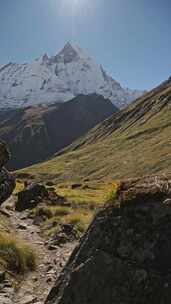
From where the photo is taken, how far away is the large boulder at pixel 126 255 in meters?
8.38

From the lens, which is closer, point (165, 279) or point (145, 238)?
point (165, 279)

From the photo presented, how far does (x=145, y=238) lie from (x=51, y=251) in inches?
491

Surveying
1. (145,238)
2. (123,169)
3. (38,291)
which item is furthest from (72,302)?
(123,169)

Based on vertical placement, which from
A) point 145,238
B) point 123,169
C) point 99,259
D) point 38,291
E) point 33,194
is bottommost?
point 123,169

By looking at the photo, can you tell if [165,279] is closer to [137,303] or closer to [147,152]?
[137,303]

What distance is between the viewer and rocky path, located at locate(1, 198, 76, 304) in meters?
13.6

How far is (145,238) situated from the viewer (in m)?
8.99

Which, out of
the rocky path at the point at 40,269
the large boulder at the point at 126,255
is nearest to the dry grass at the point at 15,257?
the rocky path at the point at 40,269

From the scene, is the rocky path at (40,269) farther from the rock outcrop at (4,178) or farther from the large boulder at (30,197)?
the large boulder at (30,197)

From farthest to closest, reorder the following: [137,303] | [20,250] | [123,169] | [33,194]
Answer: [123,169] → [33,194] → [20,250] → [137,303]

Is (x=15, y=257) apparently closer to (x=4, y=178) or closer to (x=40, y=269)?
(x=40, y=269)

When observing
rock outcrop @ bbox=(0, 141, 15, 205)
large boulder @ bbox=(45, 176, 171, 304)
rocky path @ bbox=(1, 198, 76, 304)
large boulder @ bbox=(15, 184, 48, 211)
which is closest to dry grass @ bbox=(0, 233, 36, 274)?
rocky path @ bbox=(1, 198, 76, 304)

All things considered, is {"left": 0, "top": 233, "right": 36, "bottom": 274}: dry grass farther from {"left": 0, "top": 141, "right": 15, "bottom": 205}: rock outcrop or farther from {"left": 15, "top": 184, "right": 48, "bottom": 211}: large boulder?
{"left": 15, "top": 184, "right": 48, "bottom": 211}: large boulder

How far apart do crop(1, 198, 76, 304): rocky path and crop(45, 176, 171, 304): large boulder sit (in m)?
3.94
